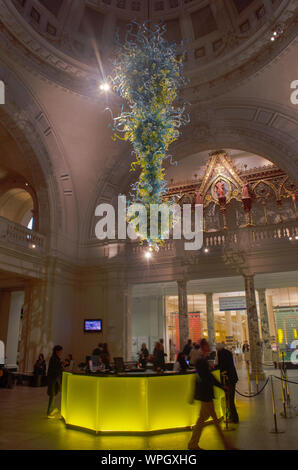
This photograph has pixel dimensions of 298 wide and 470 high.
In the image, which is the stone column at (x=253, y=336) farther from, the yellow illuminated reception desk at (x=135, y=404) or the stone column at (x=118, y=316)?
the yellow illuminated reception desk at (x=135, y=404)

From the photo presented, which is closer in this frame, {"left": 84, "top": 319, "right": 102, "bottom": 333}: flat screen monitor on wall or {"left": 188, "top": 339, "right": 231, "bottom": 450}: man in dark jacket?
{"left": 188, "top": 339, "right": 231, "bottom": 450}: man in dark jacket

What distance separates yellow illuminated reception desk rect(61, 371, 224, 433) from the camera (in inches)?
203

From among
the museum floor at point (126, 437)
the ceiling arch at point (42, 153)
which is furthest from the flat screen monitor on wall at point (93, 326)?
the museum floor at point (126, 437)

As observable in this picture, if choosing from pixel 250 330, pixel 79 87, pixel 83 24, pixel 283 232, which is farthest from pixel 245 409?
pixel 83 24

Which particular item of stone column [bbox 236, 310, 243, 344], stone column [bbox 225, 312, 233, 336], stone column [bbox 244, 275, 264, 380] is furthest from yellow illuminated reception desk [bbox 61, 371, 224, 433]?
stone column [bbox 236, 310, 243, 344]

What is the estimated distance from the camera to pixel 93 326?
44.1ft

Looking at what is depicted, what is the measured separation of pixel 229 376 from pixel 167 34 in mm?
12490

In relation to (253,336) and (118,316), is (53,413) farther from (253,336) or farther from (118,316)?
(253,336)

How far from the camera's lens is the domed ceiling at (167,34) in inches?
410

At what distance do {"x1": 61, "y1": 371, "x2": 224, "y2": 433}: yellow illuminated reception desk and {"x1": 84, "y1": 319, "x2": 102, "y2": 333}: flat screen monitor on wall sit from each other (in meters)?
7.95

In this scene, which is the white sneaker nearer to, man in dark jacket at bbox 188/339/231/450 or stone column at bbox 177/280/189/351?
man in dark jacket at bbox 188/339/231/450

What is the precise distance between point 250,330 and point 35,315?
7.56m

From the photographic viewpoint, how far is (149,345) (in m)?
18.1

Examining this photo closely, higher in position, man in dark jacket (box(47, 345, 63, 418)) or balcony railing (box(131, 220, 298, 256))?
balcony railing (box(131, 220, 298, 256))
